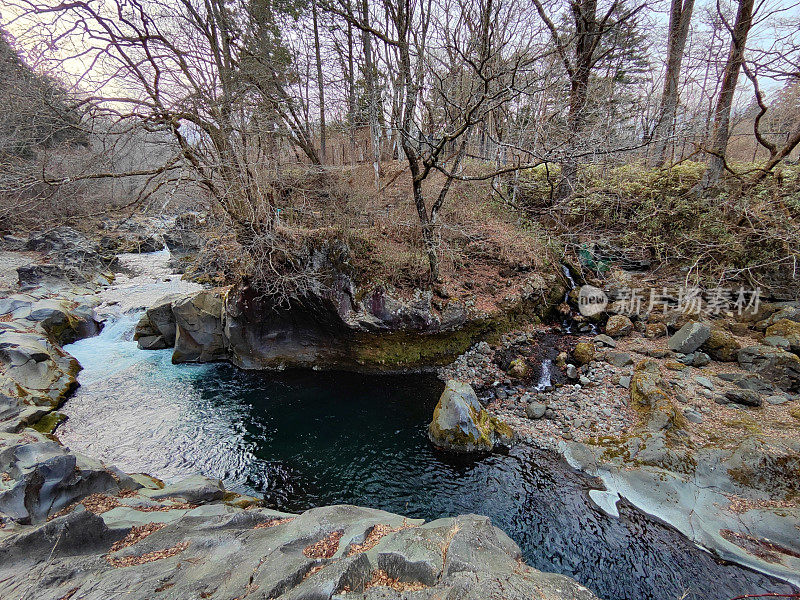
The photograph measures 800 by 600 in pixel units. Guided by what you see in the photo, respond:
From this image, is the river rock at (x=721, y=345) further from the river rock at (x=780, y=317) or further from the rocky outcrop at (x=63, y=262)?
the rocky outcrop at (x=63, y=262)

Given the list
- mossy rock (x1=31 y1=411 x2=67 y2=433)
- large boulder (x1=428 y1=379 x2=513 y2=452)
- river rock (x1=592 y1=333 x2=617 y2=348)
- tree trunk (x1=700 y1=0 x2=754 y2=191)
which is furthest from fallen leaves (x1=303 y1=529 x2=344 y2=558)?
tree trunk (x1=700 y1=0 x2=754 y2=191)

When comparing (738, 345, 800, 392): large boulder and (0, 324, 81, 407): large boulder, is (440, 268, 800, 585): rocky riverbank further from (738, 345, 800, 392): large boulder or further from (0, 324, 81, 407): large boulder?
(0, 324, 81, 407): large boulder

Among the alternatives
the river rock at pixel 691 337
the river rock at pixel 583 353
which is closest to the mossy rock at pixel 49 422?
the river rock at pixel 583 353

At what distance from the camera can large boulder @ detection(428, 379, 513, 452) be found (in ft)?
22.6

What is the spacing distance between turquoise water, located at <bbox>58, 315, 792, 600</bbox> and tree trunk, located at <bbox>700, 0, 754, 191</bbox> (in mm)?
8858

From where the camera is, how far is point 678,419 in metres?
6.39

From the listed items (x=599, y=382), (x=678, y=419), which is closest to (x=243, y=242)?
(x=599, y=382)

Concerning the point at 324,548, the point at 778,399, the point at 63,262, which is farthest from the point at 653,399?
the point at 63,262

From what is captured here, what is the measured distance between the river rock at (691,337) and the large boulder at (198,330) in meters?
13.5

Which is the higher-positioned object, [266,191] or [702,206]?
[266,191]

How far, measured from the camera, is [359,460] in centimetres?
685

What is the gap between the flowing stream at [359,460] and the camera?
185 inches

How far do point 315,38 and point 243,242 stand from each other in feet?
35.5

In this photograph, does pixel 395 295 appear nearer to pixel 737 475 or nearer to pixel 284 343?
pixel 284 343
